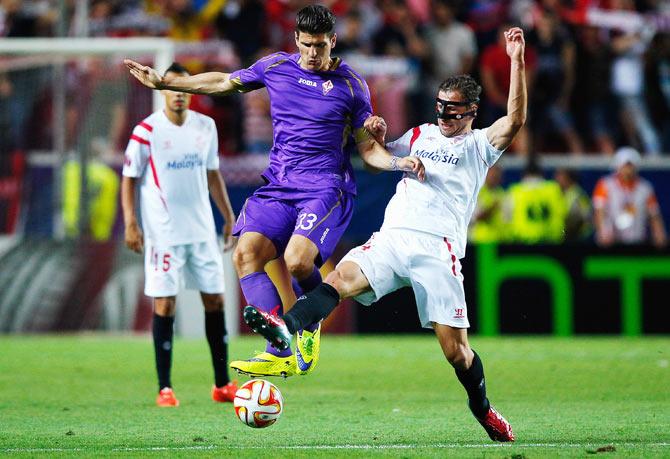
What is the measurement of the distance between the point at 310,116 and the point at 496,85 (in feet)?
33.0

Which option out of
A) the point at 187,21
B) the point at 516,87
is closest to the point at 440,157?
the point at 516,87

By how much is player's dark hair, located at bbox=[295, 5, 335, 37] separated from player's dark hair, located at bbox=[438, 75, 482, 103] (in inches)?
32.2

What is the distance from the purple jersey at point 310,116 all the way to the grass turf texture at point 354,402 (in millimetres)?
1612

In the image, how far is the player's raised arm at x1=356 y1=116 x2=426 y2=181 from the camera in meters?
7.60

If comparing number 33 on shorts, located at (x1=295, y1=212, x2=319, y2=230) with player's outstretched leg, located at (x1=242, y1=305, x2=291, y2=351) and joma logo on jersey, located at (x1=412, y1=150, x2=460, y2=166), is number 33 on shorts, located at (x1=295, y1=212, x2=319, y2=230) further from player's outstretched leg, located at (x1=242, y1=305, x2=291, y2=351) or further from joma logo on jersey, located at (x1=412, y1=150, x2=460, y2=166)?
player's outstretched leg, located at (x1=242, y1=305, x2=291, y2=351)

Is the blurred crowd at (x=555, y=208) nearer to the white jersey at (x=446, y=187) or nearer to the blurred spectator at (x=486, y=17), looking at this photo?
the blurred spectator at (x=486, y=17)

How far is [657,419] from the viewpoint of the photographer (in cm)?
868

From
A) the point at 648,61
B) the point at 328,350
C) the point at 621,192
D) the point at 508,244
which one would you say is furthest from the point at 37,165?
the point at 648,61

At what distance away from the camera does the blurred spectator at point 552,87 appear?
59.9 feet

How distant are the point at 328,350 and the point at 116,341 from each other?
264cm

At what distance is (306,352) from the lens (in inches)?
314

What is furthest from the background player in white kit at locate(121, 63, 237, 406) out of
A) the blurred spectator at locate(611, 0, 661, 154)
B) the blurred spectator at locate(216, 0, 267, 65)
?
the blurred spectator at locate(611, 0, 661, 154)

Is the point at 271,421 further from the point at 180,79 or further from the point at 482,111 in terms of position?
the point at 482,111

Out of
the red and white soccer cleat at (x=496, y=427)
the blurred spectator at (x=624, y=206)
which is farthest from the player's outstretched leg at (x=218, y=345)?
the blurred spectator at (x=624, y=206)
